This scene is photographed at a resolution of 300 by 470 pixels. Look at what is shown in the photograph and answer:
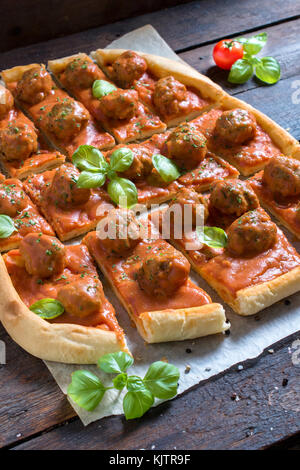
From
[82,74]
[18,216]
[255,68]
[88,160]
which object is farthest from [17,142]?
[255,68]

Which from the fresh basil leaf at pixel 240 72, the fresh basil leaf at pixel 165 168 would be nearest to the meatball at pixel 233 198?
the fresh basil leaf at pixel 165 168

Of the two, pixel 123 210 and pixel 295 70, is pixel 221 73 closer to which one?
pixel 295 70

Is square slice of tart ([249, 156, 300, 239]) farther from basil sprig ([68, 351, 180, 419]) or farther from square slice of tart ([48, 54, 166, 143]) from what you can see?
basil sprig ([68, 351, 180, 419])

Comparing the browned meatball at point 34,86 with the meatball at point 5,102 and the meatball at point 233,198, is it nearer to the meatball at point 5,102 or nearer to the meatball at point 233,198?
the meatball at point 5,102

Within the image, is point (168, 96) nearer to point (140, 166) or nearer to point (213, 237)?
point (140, 166)
